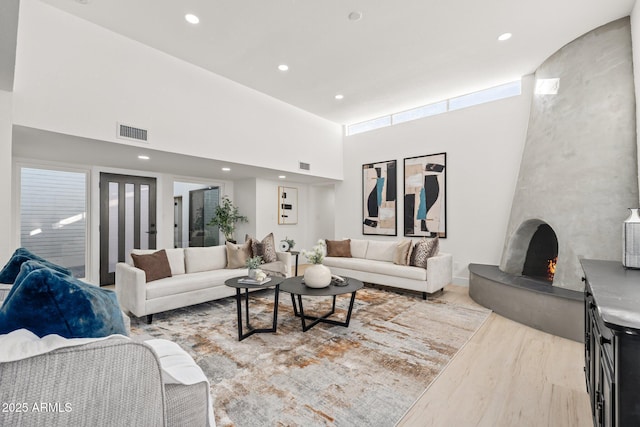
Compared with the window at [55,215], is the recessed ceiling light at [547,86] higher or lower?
higher

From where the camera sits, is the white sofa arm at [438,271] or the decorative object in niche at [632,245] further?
the white sofa arm at [438,271]

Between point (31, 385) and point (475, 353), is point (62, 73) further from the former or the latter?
point (475, 353)

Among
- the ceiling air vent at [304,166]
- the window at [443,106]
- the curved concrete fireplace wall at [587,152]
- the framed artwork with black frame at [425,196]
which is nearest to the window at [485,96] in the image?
the window at [443,106]

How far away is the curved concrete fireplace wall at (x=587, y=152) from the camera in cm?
298

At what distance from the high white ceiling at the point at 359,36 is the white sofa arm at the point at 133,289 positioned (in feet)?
9.31

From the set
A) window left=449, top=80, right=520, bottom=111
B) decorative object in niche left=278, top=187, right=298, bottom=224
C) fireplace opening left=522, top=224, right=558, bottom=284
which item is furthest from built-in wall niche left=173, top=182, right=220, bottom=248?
fireplace opening left=522, top=224, right=558, bottom=284

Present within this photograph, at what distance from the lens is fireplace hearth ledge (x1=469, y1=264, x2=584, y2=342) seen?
113 inches

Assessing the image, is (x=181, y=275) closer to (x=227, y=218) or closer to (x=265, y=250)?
(x=265, y=250)

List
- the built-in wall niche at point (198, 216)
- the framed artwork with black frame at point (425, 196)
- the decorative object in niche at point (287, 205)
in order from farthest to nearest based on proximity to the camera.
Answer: the decorative object in niche at point (287, 205) < the built-in wall niche at point (198, 216) < the framed artwork with black frame at point (425, 196)

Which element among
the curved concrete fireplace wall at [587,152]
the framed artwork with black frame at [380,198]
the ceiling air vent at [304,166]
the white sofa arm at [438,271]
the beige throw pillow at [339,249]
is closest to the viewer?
the curved concrete fireplace wall at [587,152]

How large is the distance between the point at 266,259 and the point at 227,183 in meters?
3.01

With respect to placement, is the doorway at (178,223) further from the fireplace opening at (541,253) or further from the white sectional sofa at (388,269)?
the fireplace opening at (541,253)

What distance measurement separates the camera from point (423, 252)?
450cm

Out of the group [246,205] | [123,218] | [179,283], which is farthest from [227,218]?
[179,283]
